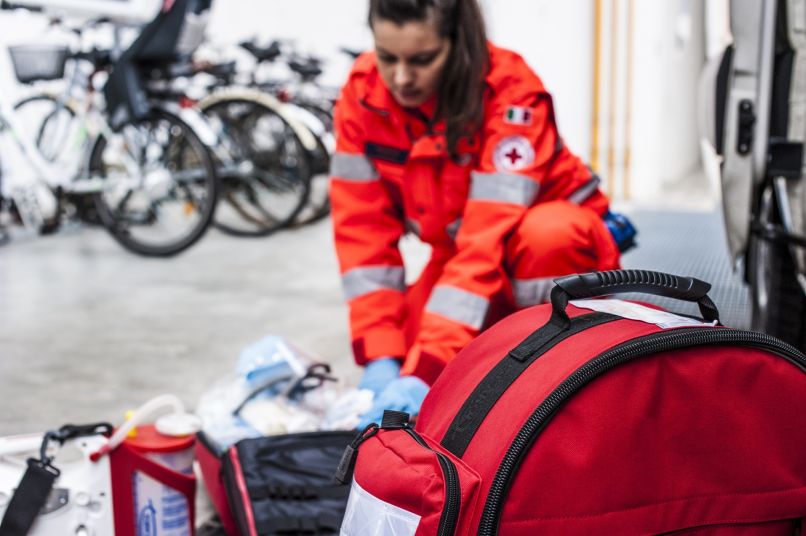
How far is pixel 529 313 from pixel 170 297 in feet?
7.02

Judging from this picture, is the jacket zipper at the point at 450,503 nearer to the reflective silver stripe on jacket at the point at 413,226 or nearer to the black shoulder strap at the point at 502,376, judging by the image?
the black shoulder strap at the point at 502,376

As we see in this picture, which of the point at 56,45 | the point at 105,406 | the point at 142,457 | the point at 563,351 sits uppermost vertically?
the point at 56,45

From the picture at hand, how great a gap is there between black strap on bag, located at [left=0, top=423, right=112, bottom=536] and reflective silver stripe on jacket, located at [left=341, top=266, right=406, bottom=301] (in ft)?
2.09

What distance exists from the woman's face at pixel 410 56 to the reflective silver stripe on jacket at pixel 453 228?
237 mm

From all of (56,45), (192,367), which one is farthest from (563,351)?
(56,45)

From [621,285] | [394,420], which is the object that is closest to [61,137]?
[394,420]

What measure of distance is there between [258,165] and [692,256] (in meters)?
2.16

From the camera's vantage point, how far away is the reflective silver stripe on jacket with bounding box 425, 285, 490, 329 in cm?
143

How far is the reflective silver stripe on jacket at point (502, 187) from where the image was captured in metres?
1.49

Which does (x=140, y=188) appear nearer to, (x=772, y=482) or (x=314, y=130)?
(x=314, y=130)

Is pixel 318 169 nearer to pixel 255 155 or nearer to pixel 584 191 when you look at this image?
pixel 255 155

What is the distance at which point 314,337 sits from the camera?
242cm

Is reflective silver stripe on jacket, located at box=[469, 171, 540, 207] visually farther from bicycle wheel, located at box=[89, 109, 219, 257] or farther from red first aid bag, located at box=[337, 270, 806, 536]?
bicycle wheel, located at box=[89, 109, 219, 257]

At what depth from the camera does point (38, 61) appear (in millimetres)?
3539
